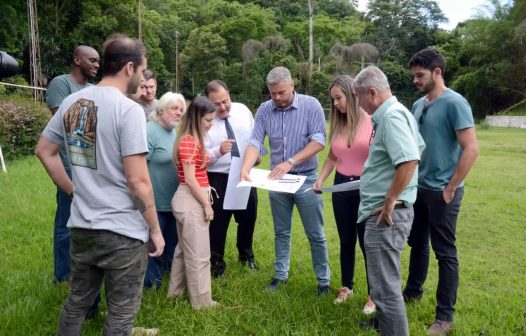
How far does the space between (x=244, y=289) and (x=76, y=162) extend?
2.07 metres

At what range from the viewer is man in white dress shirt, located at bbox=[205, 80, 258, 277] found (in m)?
3.98

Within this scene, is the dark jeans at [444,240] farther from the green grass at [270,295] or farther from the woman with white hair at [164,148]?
the woman with white hair at [164,148]

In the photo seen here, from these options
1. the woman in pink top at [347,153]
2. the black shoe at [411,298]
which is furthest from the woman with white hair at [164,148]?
the black shoe at [411,298]

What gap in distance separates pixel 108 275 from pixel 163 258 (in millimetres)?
1868

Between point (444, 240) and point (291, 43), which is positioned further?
point (291, 43)

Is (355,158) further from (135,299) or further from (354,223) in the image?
(135,299)

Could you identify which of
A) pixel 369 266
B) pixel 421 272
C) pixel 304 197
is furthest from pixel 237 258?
pixel 369 266

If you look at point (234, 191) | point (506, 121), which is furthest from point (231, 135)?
point (506, 121)

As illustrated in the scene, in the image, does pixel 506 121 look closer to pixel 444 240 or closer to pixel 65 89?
pixel 444 240

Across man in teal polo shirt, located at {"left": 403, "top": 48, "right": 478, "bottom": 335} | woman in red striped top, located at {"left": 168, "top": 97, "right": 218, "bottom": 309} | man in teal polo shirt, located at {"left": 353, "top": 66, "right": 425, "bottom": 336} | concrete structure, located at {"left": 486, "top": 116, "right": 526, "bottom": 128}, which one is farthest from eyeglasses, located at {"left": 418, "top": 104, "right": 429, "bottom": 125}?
concrete structure, located at {"left": 486, "top": 116, "right": 526, "bottom": 128}

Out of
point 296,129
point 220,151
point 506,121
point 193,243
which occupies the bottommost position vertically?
point 506,121

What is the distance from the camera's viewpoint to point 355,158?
3400 millimetres

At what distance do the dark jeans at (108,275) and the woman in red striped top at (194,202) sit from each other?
0.98m

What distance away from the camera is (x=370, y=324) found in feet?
10.5
